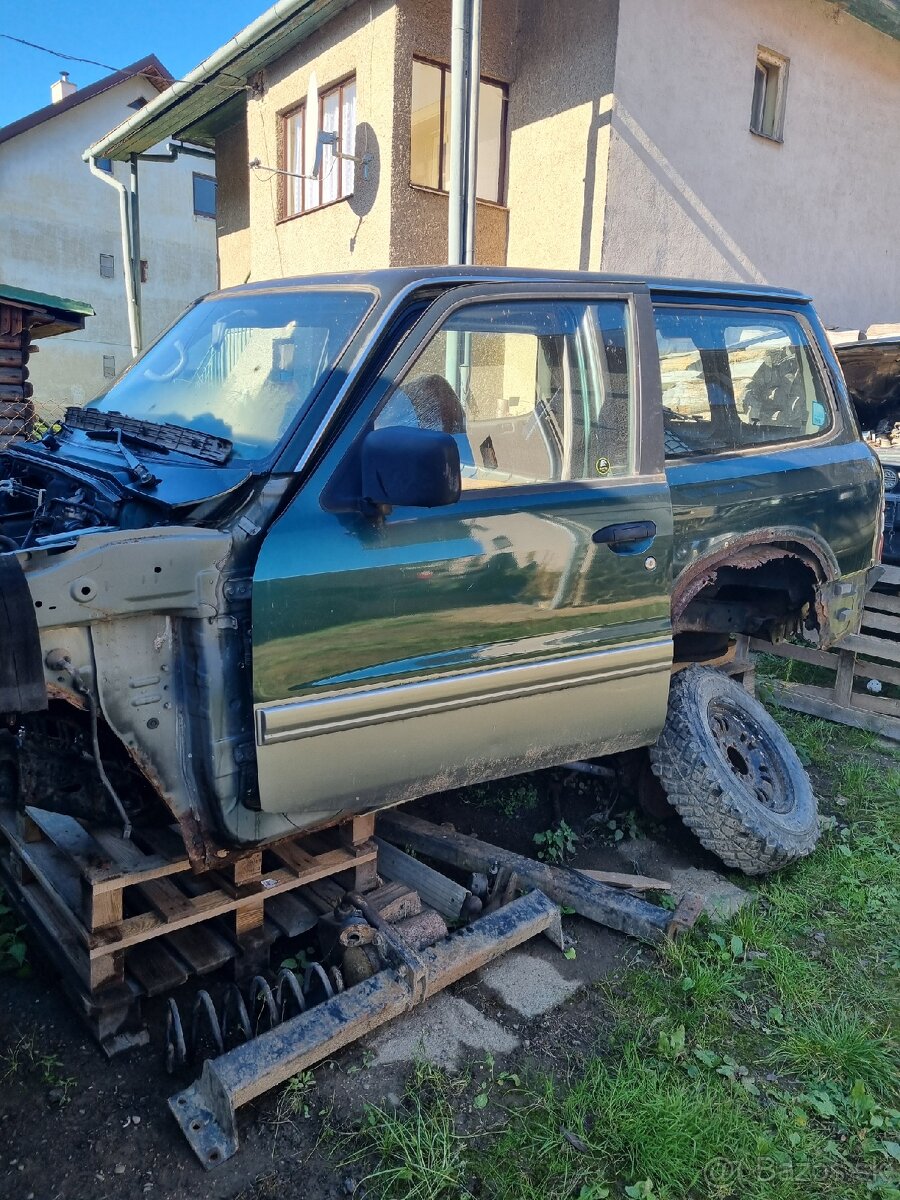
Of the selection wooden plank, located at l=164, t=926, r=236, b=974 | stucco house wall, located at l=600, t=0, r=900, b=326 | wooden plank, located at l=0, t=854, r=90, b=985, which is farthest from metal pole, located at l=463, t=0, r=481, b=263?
wooden plank, located at l=164, t=926, r=236, b=974

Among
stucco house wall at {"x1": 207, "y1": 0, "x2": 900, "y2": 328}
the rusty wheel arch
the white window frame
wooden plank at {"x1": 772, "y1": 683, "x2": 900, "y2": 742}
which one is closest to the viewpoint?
the rusty wheel arch

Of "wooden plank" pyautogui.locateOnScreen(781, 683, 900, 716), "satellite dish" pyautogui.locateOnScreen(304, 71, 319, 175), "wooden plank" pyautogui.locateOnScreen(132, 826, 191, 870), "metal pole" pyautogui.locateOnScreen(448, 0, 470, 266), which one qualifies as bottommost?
"wooden plank" pyautogui.locateOnScreen(781, 683, 900, 716)

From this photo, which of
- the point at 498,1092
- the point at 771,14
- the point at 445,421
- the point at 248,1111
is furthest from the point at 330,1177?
the point at 771,14

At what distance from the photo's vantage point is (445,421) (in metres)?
2.69

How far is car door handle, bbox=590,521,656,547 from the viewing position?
287cm

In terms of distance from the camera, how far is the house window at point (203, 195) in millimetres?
23531

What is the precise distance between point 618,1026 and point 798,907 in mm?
1098

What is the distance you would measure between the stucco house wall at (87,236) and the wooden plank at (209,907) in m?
20.3

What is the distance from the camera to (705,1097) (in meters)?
2.38

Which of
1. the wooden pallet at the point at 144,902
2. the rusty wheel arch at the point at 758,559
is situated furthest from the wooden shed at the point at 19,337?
the rusty wheel arch at the point at 758,559

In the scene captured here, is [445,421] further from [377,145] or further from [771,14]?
[771,14]

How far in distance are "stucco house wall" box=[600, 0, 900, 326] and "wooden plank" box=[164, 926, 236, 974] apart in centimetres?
811

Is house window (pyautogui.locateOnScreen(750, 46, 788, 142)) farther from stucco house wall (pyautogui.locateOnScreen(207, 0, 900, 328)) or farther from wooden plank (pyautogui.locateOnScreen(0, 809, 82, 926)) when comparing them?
wooden plank (pyautogui.locateOnScreen(0, 809, 82, 926))

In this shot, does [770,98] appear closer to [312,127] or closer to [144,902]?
→ [312,127]
